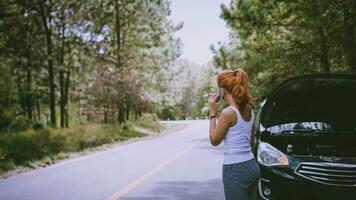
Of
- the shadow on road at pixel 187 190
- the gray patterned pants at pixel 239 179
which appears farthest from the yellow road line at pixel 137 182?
the gray patterned pants at pixel 239 179

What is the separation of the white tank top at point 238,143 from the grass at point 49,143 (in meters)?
9.23

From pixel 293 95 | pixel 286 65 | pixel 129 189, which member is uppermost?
pixel 286 65

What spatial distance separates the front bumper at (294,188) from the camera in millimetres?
5121

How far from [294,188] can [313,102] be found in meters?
1.94

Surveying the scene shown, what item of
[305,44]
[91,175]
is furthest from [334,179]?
[305,44]

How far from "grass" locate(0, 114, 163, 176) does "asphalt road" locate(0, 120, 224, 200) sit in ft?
3.57

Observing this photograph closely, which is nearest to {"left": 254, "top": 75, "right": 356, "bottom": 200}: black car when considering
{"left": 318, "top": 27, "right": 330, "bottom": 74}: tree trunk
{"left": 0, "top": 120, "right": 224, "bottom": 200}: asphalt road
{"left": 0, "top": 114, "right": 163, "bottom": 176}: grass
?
{"left": 0, "top": 120, "right": 224, "bottom": 200}: asphalt road

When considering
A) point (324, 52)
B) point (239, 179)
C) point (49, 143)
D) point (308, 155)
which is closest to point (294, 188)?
point (308, 155)

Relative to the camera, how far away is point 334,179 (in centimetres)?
518

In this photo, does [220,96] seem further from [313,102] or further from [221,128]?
[313,102]

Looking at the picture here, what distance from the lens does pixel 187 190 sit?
807 centimetres

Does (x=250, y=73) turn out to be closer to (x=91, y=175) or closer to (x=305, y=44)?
(x=305, y=44)

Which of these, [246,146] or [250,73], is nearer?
[246,146]

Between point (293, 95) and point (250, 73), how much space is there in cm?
1365
